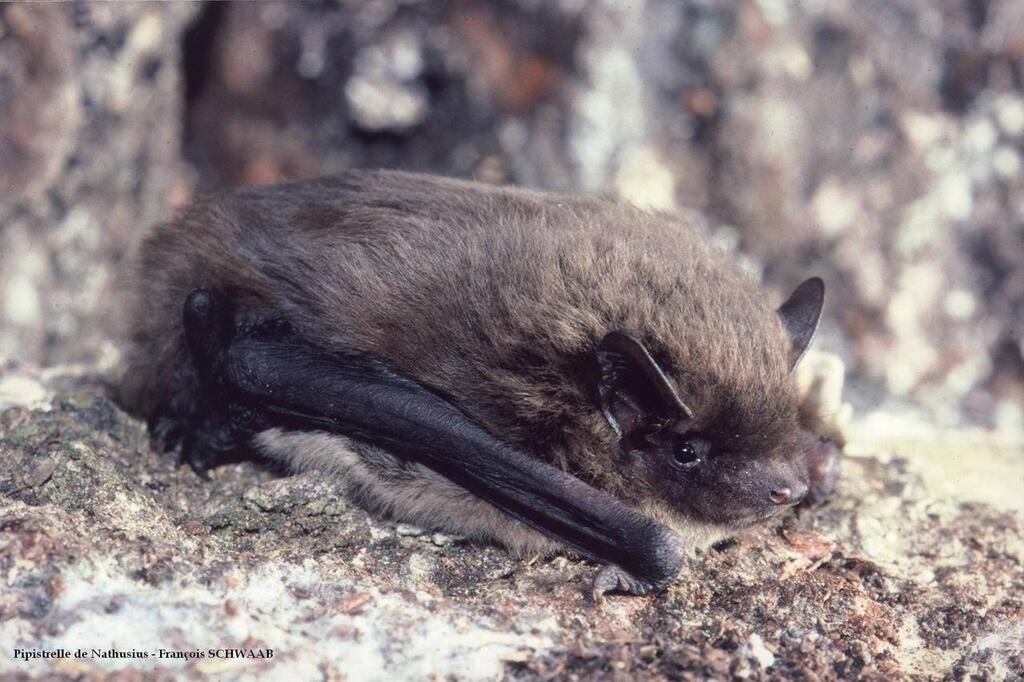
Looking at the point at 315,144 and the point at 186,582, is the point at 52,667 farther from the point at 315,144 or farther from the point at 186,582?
the point at 315,144

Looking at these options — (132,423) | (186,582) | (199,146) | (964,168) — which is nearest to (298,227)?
(132,423)

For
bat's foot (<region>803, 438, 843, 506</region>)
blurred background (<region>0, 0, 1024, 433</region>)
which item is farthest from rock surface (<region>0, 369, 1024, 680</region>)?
blurred background (<region>0, 0, 1024, 433</region>)

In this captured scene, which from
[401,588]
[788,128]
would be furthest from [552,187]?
[401,588]

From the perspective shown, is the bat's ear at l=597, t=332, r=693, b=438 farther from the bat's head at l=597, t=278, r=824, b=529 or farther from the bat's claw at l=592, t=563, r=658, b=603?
the bat's claw at l=592, t=563, r=658, b=603

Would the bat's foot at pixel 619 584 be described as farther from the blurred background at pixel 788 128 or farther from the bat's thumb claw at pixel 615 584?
the blurred background at pixel 788 128

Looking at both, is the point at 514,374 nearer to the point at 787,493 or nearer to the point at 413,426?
the point at 413,426
